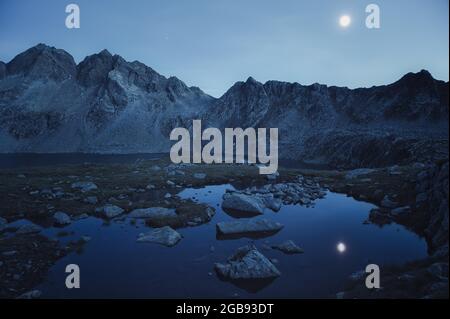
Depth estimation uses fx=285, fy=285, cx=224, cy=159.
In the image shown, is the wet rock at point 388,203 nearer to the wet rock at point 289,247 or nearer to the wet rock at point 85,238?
the wet rock at point 289,247

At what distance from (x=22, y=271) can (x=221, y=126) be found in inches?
5229

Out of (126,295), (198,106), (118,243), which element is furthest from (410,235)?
(198,106)

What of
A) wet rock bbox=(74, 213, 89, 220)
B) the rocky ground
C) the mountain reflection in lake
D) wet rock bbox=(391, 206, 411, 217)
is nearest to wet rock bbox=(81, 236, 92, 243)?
Result: the rocky ground

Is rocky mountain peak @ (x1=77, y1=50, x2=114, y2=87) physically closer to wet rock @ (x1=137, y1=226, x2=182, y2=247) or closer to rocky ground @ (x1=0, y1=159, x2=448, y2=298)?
rocky ground @ (x1=0, y1=159, x2=448, y2=298)

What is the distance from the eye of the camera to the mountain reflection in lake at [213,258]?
40.9 ft

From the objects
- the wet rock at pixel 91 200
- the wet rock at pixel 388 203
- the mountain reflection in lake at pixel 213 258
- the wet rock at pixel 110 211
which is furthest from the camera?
the wet rock at pixel 91 200

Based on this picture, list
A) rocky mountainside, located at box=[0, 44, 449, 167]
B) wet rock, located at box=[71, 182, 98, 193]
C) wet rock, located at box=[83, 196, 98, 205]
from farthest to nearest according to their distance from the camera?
1. rocky mountainside, located at box=[0, 44, 449, 167]
2. wet rock, located at box=[71, 182, 98, 193]
3. wet rock, located at box=[83, 196, 98, 205]

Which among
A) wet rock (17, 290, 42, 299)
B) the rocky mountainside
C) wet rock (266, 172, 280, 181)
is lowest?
wet rock (17, 290, 42, 299)

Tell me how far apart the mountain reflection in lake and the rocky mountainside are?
65559mm

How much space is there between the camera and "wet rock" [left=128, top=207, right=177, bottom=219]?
23.2m

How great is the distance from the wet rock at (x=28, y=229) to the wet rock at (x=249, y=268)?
45.4ft

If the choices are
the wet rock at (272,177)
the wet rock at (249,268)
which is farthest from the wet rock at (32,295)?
the wet rock at (272,177)

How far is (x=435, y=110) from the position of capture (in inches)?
3861
